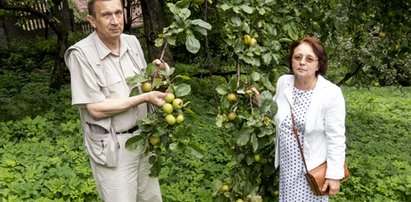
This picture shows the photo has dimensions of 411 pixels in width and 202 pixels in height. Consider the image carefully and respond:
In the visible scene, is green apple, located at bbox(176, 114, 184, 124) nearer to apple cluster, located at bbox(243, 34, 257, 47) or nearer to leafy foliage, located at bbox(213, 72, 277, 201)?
leafy foliage, located at bbox(213, 72, 277, 201)

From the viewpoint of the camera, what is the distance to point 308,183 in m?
2.30

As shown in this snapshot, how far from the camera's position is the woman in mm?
2156

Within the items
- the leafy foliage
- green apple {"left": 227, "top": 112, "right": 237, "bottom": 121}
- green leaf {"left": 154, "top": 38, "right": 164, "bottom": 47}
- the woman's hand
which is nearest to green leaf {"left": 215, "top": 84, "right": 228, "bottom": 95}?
the leafy foliage

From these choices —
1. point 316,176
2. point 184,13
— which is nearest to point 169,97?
point 184,13

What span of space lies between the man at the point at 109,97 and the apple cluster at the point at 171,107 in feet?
0.10

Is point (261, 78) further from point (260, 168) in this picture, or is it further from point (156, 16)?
point (156, 16)

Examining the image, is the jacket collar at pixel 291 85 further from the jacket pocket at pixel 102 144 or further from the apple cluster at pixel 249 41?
the jacket pocket at pixel 102 144

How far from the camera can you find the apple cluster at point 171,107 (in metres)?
1.79

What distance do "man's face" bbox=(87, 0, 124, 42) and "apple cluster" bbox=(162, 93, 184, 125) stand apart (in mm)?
412

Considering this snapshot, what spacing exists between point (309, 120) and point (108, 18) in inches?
44.3

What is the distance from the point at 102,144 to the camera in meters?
2.01

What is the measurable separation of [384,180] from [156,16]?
A: 112 inches

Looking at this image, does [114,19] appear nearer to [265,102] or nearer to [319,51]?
[265,102]

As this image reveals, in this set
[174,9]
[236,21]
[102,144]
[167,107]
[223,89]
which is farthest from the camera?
[236,21]
